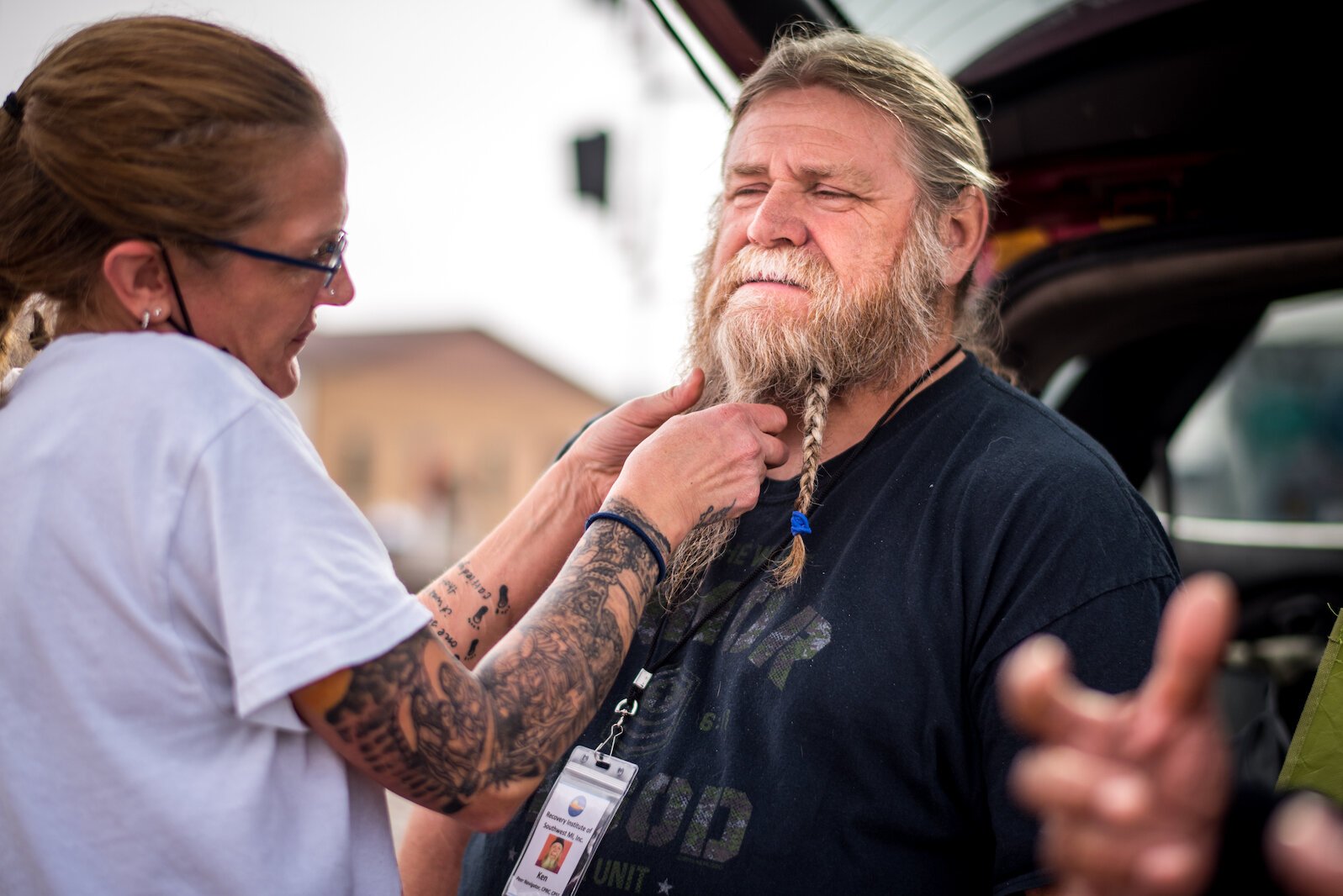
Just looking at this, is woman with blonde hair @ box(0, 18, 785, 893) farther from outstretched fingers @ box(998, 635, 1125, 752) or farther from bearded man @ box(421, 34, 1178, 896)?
outstretched fingers @ box(998, 635, 1125, 752)

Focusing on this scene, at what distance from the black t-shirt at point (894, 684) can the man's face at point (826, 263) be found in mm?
293

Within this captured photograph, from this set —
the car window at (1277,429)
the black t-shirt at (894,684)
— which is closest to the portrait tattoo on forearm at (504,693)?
the black t-shirt at (894,684)

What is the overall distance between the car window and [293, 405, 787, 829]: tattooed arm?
15.9ft

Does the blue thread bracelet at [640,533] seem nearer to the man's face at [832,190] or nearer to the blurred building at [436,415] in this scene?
the man's face at [832,190]

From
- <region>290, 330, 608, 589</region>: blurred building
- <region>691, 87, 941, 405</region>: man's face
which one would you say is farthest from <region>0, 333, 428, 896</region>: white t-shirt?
<region>290, 330, 608, 589</region>: blurred building

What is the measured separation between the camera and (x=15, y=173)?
1.32 m

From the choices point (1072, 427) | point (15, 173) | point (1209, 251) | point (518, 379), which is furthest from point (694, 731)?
point (518, 379)

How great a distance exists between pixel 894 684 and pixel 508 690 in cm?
68

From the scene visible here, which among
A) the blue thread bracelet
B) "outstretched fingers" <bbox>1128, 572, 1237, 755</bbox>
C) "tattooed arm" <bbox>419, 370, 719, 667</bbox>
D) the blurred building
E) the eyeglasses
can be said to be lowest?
the blurred building

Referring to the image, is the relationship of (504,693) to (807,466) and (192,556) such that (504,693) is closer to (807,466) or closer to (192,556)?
(192,556)

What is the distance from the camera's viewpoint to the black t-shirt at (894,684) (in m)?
1.63

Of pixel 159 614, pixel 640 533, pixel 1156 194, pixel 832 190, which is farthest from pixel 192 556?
pixel 1156 194

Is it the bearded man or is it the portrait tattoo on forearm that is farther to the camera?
the bearded man

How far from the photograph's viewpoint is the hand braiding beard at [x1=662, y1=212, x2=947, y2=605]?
2125 mm
